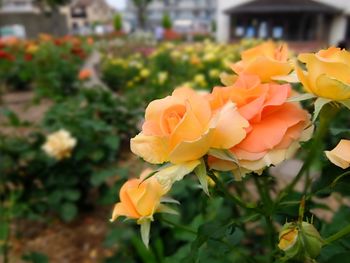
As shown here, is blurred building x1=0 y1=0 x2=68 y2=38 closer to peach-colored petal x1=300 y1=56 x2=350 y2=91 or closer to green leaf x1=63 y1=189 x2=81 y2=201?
green leaf x1=63 y1=189 x2=81 y2=201

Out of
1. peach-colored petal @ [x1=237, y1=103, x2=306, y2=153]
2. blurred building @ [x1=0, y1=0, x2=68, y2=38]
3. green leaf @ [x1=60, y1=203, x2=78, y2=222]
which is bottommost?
blurred building @ [x1=0, y1=0, x2=68, y2=38]

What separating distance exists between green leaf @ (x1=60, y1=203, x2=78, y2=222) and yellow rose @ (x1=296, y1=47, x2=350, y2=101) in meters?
1.54

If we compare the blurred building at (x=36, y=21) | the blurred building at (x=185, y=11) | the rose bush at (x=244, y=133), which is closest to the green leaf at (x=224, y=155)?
the rose bush at (x=244, y=133)

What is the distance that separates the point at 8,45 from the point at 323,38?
36.8 ft

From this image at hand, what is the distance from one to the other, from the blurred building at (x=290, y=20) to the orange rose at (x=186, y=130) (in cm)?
1375

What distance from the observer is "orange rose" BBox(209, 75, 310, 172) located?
0.36 meters

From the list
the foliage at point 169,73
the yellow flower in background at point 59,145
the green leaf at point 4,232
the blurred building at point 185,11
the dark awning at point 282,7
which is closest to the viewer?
the green leaf at point 4,232

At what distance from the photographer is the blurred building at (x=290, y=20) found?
13344mm

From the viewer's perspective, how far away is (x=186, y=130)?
1.19 ft

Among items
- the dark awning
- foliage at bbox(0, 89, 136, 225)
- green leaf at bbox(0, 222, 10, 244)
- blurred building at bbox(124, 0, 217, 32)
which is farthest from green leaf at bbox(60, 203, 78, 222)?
blurred building at bbox(124, 0, 217, 32)

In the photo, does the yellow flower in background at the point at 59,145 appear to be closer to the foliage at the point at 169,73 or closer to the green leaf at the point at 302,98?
the foliage at the point at 169,73

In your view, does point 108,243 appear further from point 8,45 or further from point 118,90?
point 8,45

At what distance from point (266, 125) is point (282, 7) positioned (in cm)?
1403

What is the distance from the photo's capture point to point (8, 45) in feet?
18.8
